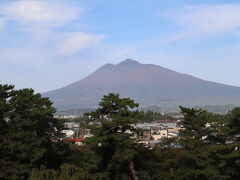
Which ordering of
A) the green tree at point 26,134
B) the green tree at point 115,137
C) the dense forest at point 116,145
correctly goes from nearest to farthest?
the green tree at point 115,137 < the dense forest at point 116,145 < the green tree at point 26,134

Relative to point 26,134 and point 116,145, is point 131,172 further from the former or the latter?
point 26,134

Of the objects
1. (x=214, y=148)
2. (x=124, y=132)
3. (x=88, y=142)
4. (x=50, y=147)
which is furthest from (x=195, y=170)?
(x=50, y=147)

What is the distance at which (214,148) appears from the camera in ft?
48.5

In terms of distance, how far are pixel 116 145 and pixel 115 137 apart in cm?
52

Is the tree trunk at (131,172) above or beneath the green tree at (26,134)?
beneath

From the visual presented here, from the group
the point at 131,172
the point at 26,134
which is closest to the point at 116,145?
the point at 131,172

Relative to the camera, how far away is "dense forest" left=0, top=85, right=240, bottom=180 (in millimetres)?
14688

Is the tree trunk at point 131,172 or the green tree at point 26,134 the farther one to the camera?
the green tree at point 26,134

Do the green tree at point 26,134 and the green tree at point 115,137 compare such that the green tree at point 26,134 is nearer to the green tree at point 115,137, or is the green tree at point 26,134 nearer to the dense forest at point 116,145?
the dense forest at point 116,145

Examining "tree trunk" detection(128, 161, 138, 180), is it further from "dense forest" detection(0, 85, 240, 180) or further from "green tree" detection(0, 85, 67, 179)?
"green tree" detection(0, 85, 67, 179)

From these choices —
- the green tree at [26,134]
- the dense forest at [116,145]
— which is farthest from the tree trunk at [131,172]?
the green tree at [26,134]

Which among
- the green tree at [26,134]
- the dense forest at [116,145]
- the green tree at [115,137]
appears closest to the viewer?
the green tree at [115,137]

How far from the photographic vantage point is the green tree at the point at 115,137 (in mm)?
14531

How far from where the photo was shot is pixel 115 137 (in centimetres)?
1438
